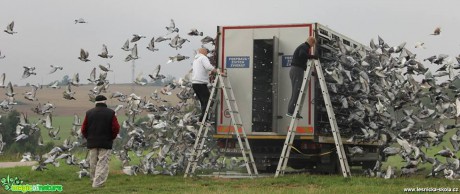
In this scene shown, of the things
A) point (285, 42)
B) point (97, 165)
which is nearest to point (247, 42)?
point (285, 42)

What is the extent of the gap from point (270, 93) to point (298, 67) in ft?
5.76

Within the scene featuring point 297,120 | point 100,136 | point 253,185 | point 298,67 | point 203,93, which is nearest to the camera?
point 253,185

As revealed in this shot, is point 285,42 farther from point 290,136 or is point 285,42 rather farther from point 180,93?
point 180,93

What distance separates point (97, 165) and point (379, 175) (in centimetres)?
719

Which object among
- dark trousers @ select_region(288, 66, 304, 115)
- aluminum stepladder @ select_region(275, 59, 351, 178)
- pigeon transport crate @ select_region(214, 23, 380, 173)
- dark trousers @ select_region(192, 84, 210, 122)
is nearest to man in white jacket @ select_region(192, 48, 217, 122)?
dark trousers @ select_region(192, 84, 210, 122)

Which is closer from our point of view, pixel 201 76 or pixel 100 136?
pixel 100 136

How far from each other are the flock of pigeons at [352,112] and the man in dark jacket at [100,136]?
11.5ft

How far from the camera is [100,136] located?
17219 mm

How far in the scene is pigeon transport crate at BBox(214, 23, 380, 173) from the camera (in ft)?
64.7

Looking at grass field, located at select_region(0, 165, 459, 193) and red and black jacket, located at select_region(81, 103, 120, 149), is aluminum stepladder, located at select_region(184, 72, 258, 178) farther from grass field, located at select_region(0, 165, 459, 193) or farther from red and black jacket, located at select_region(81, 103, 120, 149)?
red and black jacket, located at select_region(81, 103, 120, 149)

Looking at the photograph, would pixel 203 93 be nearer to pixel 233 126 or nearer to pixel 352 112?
pixel 233 126

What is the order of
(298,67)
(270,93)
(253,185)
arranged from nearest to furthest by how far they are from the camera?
(253,185), (298,67), (270,93)

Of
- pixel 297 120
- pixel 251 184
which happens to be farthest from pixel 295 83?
pixel 251 184

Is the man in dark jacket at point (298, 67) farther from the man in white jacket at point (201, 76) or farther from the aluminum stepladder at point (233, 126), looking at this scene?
the man in white jacket at point (201, 76)
